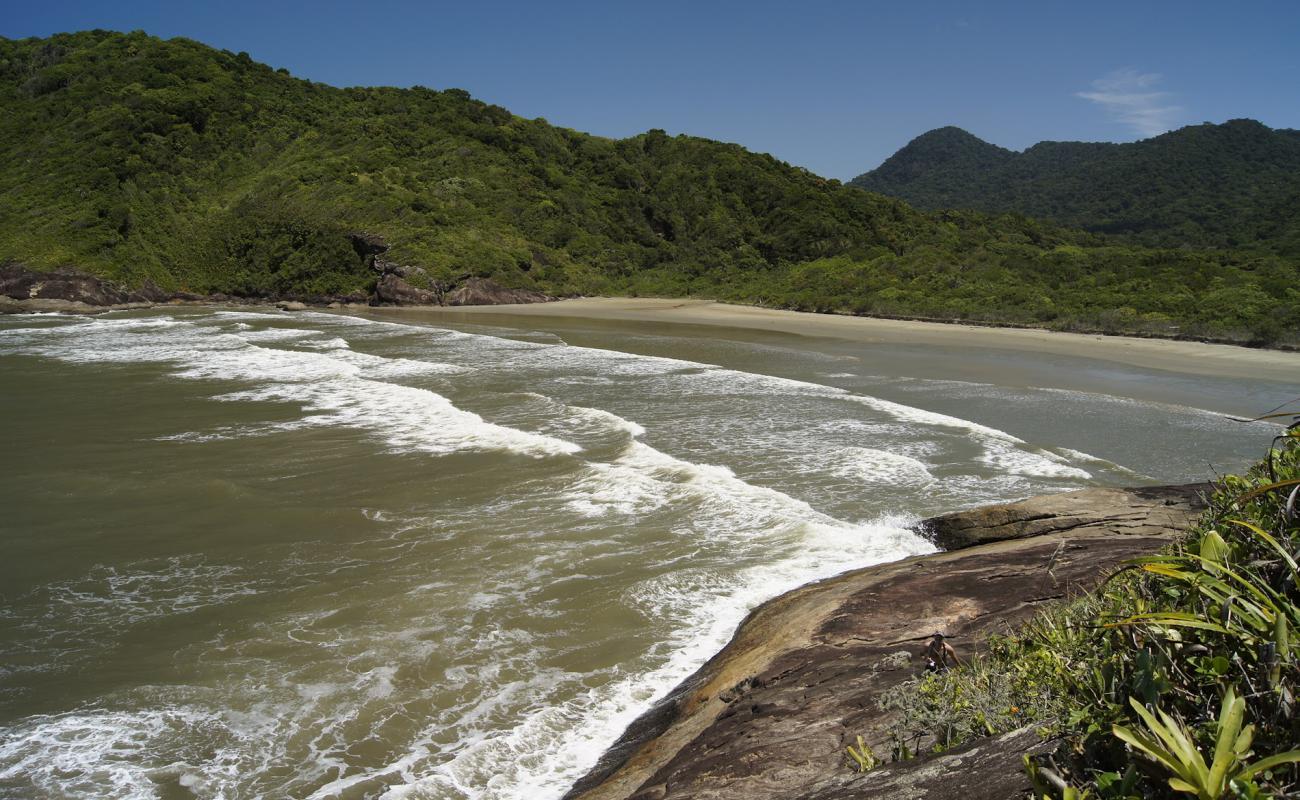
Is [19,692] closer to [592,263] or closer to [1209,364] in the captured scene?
[1209,364]

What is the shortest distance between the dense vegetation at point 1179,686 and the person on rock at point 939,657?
0.31 m

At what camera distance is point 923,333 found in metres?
29.5

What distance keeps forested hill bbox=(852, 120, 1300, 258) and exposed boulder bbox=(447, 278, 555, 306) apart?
4684cm

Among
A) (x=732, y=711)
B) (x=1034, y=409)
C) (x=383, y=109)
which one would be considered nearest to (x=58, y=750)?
(x=732, y=711)

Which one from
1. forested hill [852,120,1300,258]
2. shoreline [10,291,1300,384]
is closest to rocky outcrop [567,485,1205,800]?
shoreline [10,291,1300,384]

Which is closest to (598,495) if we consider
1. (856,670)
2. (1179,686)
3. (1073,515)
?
(1073,515)

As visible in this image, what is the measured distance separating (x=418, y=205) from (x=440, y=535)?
181 feet

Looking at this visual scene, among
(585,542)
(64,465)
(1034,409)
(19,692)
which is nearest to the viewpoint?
(19,692)

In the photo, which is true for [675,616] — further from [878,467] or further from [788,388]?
[788,388]

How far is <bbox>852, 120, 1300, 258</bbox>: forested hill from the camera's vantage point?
64.4 m

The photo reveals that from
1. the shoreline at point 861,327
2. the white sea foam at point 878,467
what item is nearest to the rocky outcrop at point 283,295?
the shoreline at point 861,327

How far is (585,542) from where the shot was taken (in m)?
7.72

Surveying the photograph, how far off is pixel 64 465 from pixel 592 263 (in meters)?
52.3

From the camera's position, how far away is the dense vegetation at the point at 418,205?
46.7 metres
